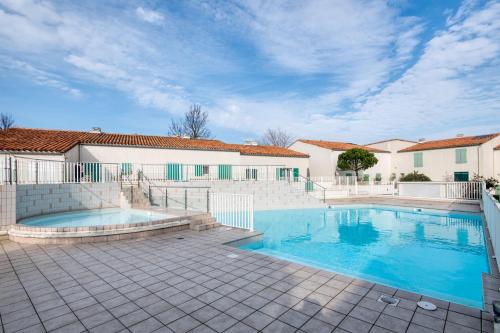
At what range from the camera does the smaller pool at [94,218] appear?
7.55m

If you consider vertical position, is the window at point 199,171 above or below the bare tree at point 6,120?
below

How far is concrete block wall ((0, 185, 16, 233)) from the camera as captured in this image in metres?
6.80

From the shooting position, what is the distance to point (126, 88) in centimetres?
Answer: 1742

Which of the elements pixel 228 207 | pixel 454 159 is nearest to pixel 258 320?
pixel 228 207

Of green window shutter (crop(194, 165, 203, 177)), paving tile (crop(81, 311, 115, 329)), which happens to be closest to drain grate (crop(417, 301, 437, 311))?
paving tile (crop(81, 311, 115, 329))

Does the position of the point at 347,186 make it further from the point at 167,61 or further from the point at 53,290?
the point at 53,290

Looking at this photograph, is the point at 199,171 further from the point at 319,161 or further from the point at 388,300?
the point at 388,300

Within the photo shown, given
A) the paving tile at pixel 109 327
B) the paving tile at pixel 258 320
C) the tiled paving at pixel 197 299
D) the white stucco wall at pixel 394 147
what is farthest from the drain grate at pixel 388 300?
the white stucco wall at pixel 394 147

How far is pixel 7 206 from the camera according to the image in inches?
272

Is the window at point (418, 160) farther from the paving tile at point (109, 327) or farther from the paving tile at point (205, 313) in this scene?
the paving tile at point (109, 327)

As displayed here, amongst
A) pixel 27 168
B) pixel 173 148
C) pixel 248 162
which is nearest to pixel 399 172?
pixel 248 162

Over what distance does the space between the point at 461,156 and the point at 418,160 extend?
12.6 feet

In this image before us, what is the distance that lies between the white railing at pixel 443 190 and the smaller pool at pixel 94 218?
17.8 metres

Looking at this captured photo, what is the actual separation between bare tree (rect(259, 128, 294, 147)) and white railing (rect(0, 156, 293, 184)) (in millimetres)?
22579
